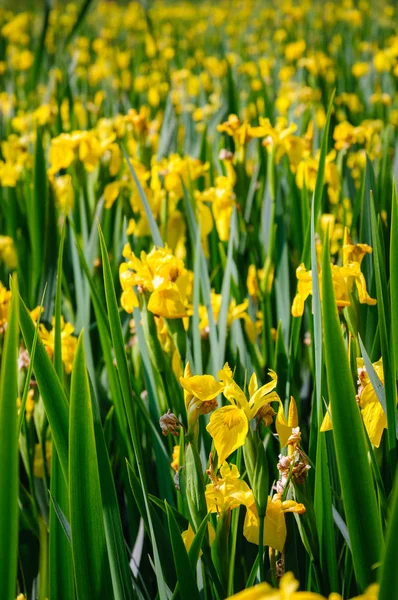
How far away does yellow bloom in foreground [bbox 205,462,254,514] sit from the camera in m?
0.63

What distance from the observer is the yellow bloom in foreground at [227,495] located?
0.63 meters

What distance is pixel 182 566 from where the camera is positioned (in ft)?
1.83

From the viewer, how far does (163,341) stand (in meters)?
1.01

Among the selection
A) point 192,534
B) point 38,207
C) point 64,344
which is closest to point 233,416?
point 192,534

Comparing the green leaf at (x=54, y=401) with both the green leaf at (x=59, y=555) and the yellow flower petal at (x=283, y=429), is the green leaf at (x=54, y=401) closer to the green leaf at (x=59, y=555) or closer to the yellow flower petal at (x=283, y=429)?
the green leaf at (x=59, y=555)

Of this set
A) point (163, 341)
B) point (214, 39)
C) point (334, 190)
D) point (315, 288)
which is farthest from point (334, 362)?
point (214, 39)

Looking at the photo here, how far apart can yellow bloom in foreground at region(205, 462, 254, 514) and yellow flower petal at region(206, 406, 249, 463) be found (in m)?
0.03

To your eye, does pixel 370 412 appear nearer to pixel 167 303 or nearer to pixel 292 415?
pixel 292 415

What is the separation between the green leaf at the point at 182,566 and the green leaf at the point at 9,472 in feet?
0.42

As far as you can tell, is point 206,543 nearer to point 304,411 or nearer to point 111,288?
point 111,288

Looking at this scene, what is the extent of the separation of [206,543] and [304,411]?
0.45 meters

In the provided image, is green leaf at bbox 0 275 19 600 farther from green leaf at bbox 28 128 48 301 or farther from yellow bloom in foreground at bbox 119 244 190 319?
green leaf at bbox 28 128 48 301

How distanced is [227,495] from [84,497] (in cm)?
14

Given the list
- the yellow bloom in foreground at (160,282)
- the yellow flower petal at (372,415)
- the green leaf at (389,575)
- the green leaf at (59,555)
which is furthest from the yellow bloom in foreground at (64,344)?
the green leaf at (389,575)
